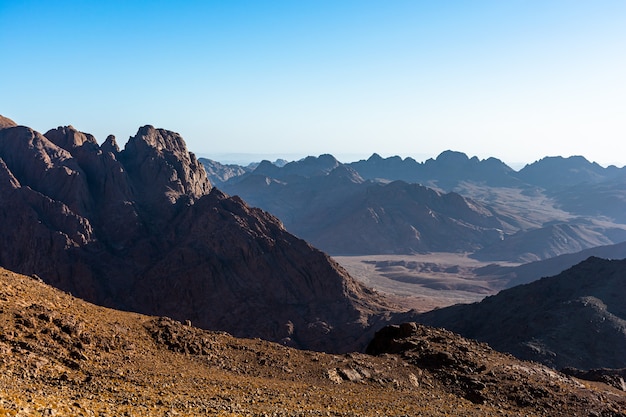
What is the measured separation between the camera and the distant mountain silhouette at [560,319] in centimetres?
6022

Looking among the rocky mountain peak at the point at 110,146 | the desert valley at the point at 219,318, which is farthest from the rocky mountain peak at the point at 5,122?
the rocky mountain peak at the point at 110,146

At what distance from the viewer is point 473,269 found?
190m

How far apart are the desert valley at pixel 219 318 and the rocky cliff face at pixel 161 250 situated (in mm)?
291

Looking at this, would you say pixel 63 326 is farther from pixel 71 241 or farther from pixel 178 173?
pixel 178 173

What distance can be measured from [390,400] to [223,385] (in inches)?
351

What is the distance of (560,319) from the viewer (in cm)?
6612

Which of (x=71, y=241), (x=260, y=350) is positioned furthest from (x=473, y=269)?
(x=260, y=350)

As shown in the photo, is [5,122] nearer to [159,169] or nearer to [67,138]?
[67,138]

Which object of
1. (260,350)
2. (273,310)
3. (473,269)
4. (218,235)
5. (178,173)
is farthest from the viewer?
(473,269)

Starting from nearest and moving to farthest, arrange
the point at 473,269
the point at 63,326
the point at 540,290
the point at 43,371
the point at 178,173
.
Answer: the point at 43,371, the point at 63,326, the point at 540,290, the point at 178,173, the point at 473,269

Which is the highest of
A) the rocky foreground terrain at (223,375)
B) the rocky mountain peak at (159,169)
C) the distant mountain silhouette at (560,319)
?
the rocky mountain peak at (159,169)

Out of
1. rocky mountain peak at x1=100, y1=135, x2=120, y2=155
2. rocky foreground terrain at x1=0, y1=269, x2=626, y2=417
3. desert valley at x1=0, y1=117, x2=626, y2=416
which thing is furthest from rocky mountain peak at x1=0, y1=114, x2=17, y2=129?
rocky foreground terrain at x1=0, y1=269, x2=626, y2=417

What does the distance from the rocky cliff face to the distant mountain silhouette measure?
56.2ft

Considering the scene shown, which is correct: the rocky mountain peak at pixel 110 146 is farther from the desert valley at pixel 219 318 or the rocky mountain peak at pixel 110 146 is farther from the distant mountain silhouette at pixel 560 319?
the distant mountain silhouette at pixel 560 319
